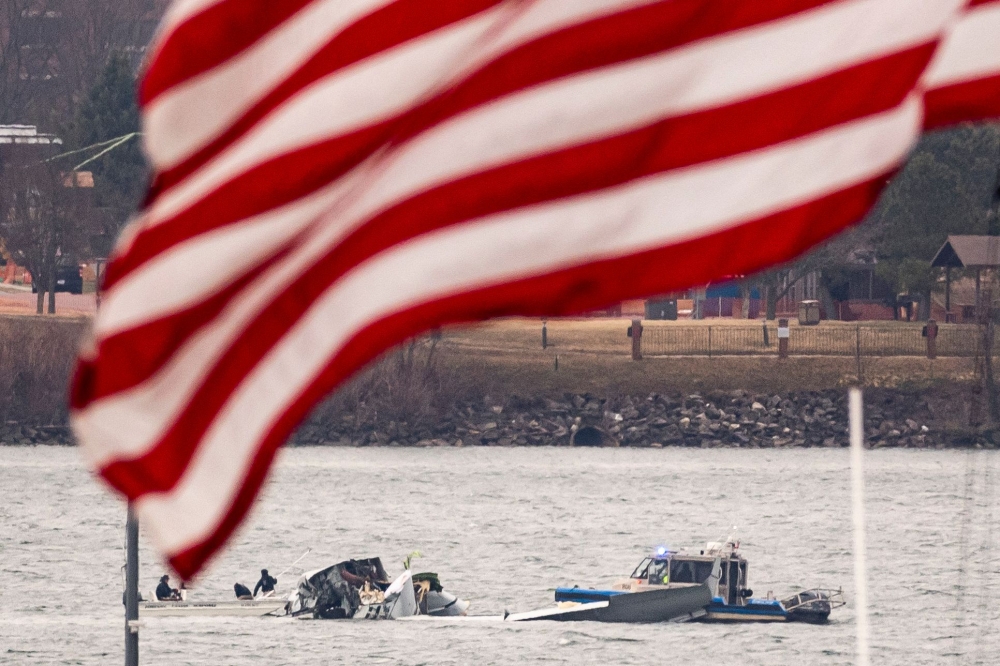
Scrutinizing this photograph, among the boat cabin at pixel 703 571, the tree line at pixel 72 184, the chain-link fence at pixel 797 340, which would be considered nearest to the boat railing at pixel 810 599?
the boat cabin at pixel 703 571

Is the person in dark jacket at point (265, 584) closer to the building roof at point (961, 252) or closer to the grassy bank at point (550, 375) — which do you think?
the building roof at point (961, 252)

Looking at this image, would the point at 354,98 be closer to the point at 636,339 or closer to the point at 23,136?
the point at 636,339

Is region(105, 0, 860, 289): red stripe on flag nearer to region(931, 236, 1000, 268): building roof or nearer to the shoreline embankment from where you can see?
region(931, 236, 1000, 268): building roof

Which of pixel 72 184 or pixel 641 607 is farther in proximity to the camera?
pixel 72 184

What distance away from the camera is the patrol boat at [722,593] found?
4312 cm

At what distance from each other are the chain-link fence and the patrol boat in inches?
1573

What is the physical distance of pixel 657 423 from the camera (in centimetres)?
8388

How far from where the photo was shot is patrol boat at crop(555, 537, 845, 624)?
1698 inches

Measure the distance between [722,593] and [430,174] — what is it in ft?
132

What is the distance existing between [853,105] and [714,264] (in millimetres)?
471

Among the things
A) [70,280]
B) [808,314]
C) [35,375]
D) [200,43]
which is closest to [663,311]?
[808,314]

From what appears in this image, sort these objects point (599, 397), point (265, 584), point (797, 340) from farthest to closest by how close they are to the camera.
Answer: point (797, 340)
point (599, 397)
point (265, 584)

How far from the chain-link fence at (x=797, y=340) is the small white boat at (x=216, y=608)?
137ft

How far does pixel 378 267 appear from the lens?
14.9 ft
